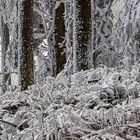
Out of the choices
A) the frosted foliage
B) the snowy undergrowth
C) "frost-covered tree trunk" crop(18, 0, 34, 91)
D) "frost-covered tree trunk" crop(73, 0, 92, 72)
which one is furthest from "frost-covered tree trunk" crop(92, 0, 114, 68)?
the snowy undergrowth

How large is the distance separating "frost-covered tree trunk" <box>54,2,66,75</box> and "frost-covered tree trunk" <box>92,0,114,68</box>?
4.75ft

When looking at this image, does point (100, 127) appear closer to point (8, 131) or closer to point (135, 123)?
point (135, 123)

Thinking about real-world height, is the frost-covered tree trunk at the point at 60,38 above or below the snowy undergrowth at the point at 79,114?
above

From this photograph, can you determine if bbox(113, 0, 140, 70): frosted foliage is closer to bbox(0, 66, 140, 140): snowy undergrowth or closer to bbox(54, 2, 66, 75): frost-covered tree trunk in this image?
bbox(54, 2, 66, 75): frost-covered tree trunk

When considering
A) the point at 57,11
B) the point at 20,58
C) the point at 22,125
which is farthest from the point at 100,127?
the point at 57,11

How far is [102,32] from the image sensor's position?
491 inches

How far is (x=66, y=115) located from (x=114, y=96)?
3.11 ft

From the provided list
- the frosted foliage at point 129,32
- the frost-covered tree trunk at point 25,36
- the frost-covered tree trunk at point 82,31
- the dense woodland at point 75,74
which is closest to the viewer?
the dense woodland at point 75,74

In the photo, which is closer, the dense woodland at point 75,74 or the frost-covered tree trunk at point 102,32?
the dense woodland at point 75,74

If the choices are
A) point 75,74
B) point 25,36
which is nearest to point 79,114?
point 75,74

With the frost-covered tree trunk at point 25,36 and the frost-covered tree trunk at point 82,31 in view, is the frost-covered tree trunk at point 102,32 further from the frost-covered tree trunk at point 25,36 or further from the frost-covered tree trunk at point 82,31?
the frost-covered tree trunk at point 82,31

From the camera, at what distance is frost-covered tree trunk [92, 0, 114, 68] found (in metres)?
12.1

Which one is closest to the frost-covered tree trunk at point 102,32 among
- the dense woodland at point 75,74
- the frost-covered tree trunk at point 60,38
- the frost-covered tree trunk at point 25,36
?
the dense woodland at point 75,74

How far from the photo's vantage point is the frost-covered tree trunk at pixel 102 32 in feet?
39.8
